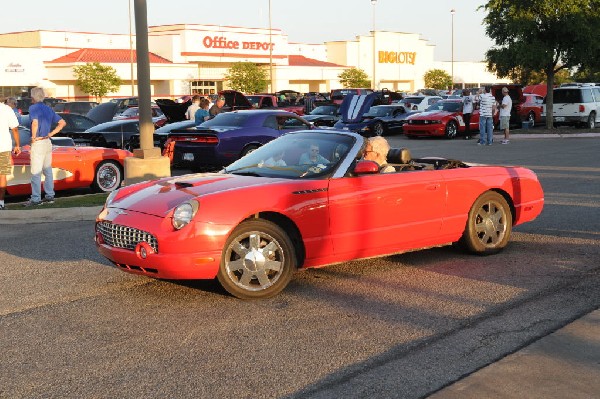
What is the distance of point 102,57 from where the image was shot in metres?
69.6

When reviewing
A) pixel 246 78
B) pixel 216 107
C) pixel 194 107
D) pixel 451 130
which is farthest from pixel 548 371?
pixel 246 78

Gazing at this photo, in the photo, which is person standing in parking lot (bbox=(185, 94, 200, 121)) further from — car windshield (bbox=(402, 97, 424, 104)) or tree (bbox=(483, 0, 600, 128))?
car windshield (bbox=(402, 97, 424, 104))

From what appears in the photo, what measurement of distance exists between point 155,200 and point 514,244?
4239mm

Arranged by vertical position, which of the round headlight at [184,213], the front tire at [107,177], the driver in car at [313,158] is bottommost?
the front tire at [107,177]

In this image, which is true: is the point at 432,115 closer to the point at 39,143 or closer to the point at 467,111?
the point at 467,111

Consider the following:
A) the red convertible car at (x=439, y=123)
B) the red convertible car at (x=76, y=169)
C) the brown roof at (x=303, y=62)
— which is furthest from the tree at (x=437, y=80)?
the red convertible car at (x=76, y=169)

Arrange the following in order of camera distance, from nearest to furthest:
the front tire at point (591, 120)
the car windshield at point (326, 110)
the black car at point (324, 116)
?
the black car at point (324, 116) → the front tire at point (591, 120) → the car windshield at point (326, 110)

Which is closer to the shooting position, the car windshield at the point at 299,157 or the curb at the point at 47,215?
the car windshield at the point at 299,157

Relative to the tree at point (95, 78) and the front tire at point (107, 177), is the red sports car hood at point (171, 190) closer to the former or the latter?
the front tire at point (107, 177)

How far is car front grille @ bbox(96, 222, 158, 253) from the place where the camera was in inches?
259

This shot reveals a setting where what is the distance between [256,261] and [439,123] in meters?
22.8

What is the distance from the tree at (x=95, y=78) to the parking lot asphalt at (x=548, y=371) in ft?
199

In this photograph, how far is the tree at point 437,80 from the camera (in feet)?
330

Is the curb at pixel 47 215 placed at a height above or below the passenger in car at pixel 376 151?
→ below
